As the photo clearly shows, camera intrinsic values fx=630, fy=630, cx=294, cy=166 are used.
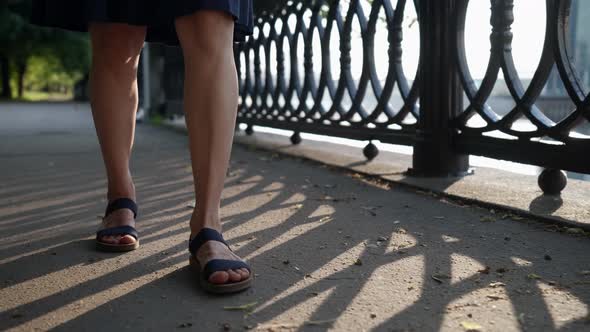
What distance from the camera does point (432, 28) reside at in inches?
120

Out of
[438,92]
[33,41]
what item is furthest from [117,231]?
[33,41]

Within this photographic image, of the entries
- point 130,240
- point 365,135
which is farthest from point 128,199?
point 365,135

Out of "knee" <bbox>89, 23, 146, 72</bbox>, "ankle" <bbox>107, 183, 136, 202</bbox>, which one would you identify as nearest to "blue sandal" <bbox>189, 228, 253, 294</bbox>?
"ankle" <bbox>107, 183, 136, 202</bbox>

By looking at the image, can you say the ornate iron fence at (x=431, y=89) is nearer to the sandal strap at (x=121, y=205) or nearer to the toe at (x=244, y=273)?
the toe at (x=244, y=273)

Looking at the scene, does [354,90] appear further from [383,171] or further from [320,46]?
[383,171]

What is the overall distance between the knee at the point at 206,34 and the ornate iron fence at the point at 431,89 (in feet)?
4.34

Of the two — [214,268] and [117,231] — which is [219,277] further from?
[117,231]

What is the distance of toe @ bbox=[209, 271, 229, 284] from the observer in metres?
1.51

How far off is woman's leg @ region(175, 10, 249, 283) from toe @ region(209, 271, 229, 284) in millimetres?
128

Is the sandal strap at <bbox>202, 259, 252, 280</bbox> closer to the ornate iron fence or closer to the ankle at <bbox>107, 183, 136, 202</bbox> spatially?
the ankle at <bbox>107, 183, 136, 202</bbox>

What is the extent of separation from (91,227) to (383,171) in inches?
67.0

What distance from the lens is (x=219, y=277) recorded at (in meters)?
1.52

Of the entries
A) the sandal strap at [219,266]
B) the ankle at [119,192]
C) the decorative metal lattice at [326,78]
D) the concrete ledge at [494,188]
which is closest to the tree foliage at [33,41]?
the decorative metal lattice at [326,78]

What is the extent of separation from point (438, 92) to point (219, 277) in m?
1.92
